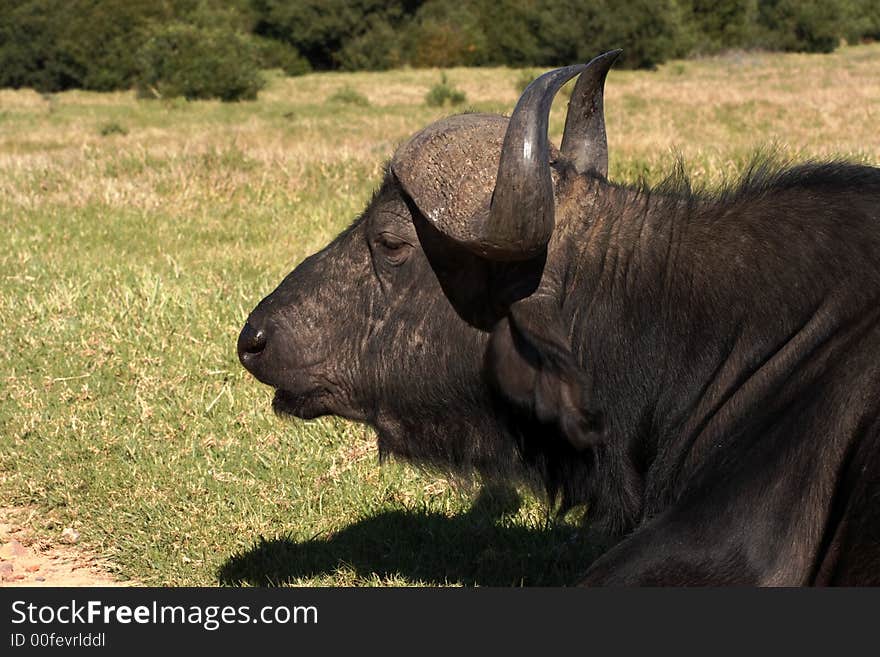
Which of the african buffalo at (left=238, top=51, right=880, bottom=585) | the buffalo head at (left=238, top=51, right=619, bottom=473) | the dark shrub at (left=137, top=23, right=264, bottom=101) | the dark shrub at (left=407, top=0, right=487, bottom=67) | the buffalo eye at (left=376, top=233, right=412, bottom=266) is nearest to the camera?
the african buffalo at (left=238, top=51, right=880, bottom=585)

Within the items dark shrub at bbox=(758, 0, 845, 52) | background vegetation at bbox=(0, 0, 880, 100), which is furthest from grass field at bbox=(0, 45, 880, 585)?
dark shrub at bbox=(758, 0, 845, 52)

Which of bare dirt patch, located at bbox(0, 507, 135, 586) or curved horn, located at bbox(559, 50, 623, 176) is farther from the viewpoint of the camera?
bare dirt patch, located at bbox(0, 507, 135, 586)

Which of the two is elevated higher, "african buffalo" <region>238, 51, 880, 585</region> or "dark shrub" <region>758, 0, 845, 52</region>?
"african buffalo" <region>238, 51, 880, 585</region>

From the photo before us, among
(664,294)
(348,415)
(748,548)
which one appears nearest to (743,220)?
(664,294)

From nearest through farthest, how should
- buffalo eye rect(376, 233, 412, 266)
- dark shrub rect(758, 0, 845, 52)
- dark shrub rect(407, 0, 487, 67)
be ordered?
buffalo eye rect(376, 233, 412, 266)
dark shrub rect(407, 0, 487, 67)
dark shrub rect(758, 0, 845, 52)

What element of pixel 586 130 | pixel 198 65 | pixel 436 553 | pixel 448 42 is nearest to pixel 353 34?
pixel 448 42

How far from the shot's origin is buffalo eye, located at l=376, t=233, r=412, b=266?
3.70 metres

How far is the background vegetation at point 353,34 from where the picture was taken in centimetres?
5316

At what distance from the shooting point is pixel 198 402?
22.5ft

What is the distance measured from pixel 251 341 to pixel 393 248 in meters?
0.61

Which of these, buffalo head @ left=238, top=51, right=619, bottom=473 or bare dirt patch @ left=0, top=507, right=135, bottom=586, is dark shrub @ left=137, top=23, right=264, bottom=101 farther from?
buffalo head @ left=238, top=51, right=619, bottom=473

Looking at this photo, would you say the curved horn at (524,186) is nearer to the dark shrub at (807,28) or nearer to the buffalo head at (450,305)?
the buffalo head at (450,305)

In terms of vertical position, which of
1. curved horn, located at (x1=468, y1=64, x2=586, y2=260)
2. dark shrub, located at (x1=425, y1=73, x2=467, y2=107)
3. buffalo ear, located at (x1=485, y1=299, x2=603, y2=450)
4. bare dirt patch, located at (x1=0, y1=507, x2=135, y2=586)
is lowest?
dark shrub, located at (x1=425, y1=73, x2=467, y2=107)

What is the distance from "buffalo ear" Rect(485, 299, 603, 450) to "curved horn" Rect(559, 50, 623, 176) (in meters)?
0.67
